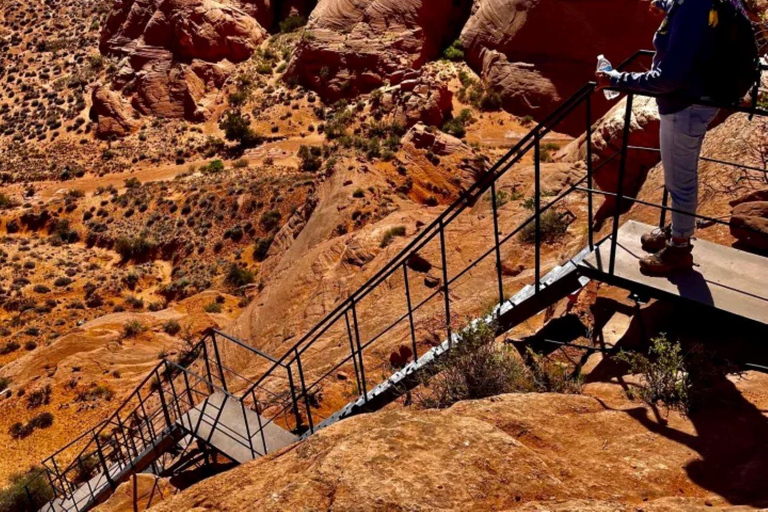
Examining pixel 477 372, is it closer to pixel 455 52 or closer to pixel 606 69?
pixel 606 69

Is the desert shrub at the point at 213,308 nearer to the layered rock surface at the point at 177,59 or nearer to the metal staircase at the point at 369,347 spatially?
the metal staircase at the point at 369,347

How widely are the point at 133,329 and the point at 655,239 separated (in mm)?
17092

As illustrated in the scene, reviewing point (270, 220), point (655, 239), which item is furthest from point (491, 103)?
point (655, 239)

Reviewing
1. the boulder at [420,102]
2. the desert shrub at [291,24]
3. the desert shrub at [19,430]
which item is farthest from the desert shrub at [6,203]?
the desert shrub at [19,430]

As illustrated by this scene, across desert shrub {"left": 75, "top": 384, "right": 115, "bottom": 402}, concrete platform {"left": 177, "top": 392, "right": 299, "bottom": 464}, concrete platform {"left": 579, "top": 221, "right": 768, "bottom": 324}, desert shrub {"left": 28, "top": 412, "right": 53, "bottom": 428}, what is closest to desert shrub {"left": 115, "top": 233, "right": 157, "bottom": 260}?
desert shrub {"left": 75, "top": 384, "right": 115, "bottom": 402}

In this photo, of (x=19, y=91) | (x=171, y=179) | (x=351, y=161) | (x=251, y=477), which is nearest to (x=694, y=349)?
(x=251, y=477)

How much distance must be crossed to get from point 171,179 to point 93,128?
10.2 m

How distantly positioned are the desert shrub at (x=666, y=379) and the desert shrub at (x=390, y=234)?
10.5 metres

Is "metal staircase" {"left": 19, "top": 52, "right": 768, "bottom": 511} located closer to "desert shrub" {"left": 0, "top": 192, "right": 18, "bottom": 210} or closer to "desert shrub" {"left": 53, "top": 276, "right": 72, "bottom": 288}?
"desert shrub" {"left": 53, "top": 276, "right": 72, "bottom": 288}

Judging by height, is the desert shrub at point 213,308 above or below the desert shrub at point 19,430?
above

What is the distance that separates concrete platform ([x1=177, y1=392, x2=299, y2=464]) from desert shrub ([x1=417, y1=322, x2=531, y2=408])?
2.81 m

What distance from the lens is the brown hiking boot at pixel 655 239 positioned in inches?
221

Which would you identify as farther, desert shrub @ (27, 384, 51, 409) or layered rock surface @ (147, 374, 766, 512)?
desert shrub @ (27, 384, 51, 409)

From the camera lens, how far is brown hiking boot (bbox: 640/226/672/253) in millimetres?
5602
